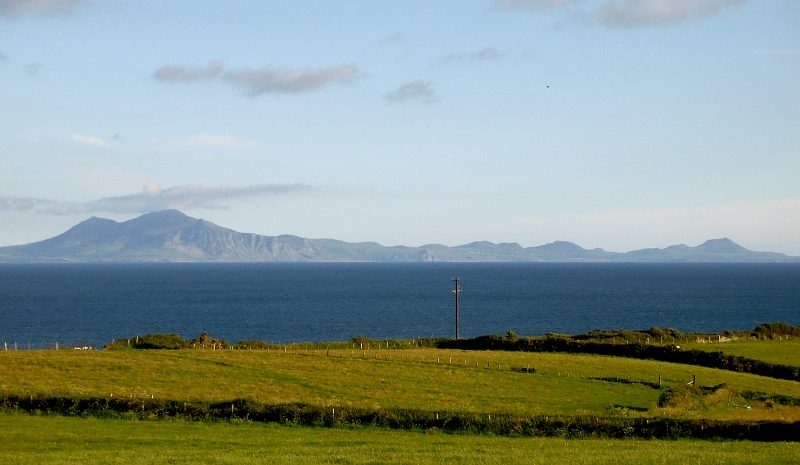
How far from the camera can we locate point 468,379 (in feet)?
198

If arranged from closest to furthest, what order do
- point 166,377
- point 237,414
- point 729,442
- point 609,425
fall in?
1. point 729,442
2. point 609,425
3. point 237,414
4. point 166,377

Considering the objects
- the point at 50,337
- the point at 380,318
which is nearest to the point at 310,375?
the point at 50,337

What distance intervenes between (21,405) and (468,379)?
107ft

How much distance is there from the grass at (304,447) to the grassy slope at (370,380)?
7780mm

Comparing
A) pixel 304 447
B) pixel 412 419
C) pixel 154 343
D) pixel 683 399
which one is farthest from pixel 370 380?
pixel 154 343

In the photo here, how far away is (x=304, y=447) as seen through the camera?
3388cm

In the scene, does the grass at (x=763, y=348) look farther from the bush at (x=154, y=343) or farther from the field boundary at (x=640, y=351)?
the bush at (x=154, y=343)

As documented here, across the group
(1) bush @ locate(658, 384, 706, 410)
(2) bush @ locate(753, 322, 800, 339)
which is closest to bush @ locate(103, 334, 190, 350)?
(1) bush @ locate(658, 384, 706, 410)

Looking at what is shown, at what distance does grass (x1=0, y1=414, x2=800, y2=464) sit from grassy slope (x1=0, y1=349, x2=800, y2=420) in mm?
7780

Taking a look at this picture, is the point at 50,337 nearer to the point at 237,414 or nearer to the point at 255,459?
the point at 237,414

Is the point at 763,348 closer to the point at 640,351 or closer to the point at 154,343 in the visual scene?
the point at 640,351

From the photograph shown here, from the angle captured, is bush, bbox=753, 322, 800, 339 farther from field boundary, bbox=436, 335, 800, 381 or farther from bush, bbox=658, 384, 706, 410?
bush, bbox=658, 384, 706, 410

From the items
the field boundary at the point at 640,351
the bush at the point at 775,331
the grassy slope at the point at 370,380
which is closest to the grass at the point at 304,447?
the grassy slope at the point at 370,380

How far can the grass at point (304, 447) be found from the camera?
101 ft
